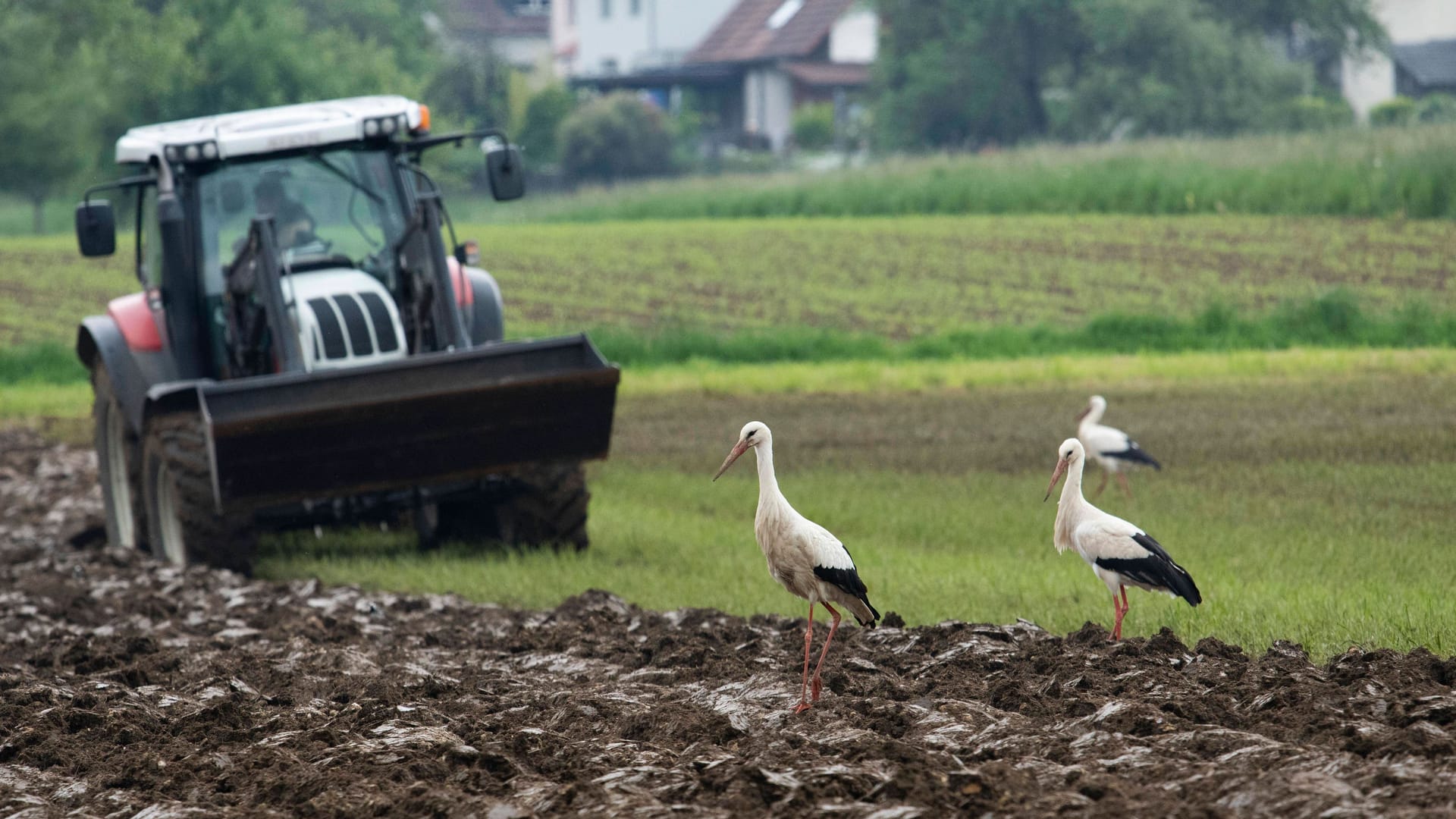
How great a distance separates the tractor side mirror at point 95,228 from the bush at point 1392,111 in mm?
46825

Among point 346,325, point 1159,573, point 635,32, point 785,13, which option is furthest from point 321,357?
point 635,32

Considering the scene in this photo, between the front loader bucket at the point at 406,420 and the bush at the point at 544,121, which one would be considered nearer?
the front loader bucket at the point at 406,420

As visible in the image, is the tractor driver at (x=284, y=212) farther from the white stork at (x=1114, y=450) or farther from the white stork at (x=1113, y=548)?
the white stork at (x=1113, y=548)

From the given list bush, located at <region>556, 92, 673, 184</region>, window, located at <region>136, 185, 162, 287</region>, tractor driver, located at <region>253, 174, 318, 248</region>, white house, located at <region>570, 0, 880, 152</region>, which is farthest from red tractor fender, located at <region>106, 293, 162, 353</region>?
white house, located at <region>570, 0, 880, 152</region>

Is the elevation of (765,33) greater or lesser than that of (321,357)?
greater

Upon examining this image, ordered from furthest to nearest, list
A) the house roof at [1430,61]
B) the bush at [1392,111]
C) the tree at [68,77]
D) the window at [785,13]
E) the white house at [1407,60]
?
the window at [785,13] → the white house at [1407,60] → the house roof at [1430,61] → the bush at [1392,111] → the tree at [68,77]

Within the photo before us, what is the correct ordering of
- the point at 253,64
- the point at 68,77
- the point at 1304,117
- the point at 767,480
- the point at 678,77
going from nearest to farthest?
the point at 767,480 < the point at 68,77 < the point at 253,64 < the point at 1304,117 < the point at 678,77

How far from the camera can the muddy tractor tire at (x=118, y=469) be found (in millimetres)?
12305

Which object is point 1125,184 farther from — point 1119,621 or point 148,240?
point 1119,621

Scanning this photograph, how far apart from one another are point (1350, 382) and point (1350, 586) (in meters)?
9.10

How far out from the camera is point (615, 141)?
58969mm

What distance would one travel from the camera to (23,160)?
4328cm

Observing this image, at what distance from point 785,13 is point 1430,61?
26.0 metres

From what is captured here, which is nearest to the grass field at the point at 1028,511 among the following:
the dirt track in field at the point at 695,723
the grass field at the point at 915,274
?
the dirt track in field at the point at 695,723
